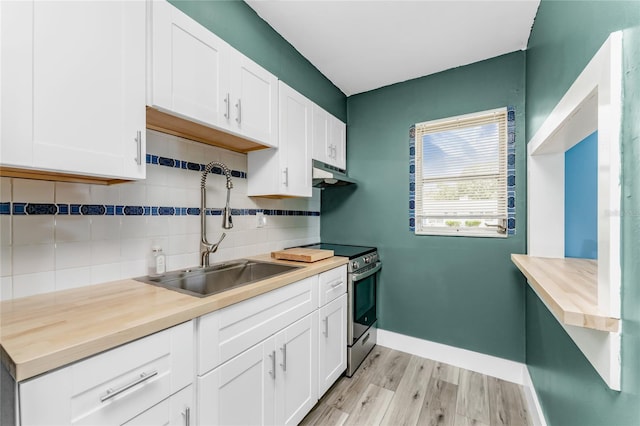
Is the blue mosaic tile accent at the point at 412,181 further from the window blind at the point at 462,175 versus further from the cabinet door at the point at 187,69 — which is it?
the cabinet door at the point at 187,69

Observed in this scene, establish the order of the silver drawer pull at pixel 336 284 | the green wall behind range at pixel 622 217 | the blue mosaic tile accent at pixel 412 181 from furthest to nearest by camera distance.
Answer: the blue mosaic tile accent at pixel 412 181
the silver drawer pull at pixel 336 284
the green wall behind range at pixel 622 217

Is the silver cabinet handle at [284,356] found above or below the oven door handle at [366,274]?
below

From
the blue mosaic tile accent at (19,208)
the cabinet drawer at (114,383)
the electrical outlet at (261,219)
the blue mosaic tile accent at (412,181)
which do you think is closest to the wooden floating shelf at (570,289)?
the blue mosaic tile accent at (412,181)

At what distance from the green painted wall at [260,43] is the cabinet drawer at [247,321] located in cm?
156

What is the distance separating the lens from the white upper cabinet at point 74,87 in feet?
2.71

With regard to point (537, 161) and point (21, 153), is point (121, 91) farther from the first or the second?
point (537, 161)

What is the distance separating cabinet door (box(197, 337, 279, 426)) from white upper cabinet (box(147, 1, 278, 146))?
1.16 m

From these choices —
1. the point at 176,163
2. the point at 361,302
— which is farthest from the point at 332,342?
the point at 176,163

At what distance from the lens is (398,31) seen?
6.54 ft

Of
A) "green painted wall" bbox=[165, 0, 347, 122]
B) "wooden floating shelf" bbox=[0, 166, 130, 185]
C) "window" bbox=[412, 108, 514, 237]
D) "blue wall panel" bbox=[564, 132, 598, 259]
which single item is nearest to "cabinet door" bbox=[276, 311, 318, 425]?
"wooden floating shelf" bbox=[0, 166, 130, 185]

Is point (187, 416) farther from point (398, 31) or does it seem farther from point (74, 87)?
point (398, 31)

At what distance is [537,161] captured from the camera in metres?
1.77

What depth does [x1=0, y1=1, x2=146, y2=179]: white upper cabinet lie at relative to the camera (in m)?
0.83

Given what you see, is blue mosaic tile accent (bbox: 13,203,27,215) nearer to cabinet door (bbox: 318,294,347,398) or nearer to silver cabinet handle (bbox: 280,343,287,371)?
silver cabinet handle (bbox: 280,343,287,371)
